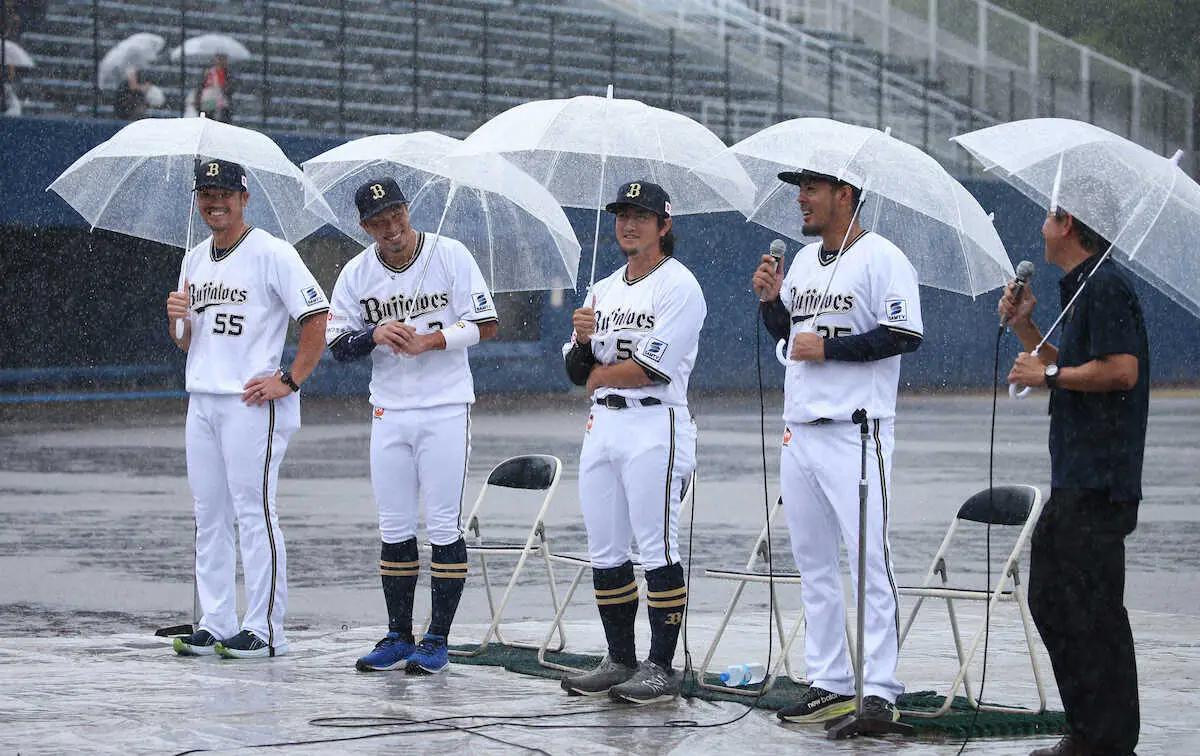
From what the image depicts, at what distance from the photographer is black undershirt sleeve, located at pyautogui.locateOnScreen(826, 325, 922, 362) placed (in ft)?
20.8

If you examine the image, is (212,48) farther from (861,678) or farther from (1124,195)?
(1124,195)

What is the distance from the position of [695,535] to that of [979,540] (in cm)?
219

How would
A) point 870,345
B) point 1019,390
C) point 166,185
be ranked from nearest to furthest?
point 1019,390 < point 870,345 < point 166,185

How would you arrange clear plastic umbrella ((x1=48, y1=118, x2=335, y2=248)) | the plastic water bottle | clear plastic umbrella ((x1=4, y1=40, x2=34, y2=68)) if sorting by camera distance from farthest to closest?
1. clear plastic umbrella ((x1=4, y1=40, x2=34, y2=68))
2. clear plastic umbrella ((x1=48, y1=118, x2=335, y2=248))
3. the plastic water bottle

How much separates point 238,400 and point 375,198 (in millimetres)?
1179

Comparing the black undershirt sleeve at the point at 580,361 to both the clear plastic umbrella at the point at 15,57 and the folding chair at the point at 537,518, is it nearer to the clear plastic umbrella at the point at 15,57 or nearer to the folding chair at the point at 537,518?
the folding chair at the point at 537,518

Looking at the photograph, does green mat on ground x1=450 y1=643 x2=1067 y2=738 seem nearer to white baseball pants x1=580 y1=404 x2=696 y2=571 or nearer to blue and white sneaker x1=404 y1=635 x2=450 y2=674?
blue and white sneaker x1=404 y1=635 x2=450 y2=674

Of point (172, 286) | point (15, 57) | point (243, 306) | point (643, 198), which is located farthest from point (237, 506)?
point (172, 286)

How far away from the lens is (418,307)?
764cm

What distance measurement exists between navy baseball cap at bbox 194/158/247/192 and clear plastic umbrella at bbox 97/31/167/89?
16.9 metres

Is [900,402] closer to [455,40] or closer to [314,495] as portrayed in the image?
[455,40]

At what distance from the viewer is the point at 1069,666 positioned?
569 cm

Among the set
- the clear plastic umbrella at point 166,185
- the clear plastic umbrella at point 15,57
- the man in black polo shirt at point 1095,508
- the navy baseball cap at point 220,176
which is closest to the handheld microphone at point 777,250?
the man in black polo shirt at point 1095,508

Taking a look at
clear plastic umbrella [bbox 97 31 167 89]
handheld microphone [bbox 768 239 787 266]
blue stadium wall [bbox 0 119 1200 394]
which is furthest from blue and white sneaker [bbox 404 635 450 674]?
clear plastic umbrella [bbox 97 31 167 89]
